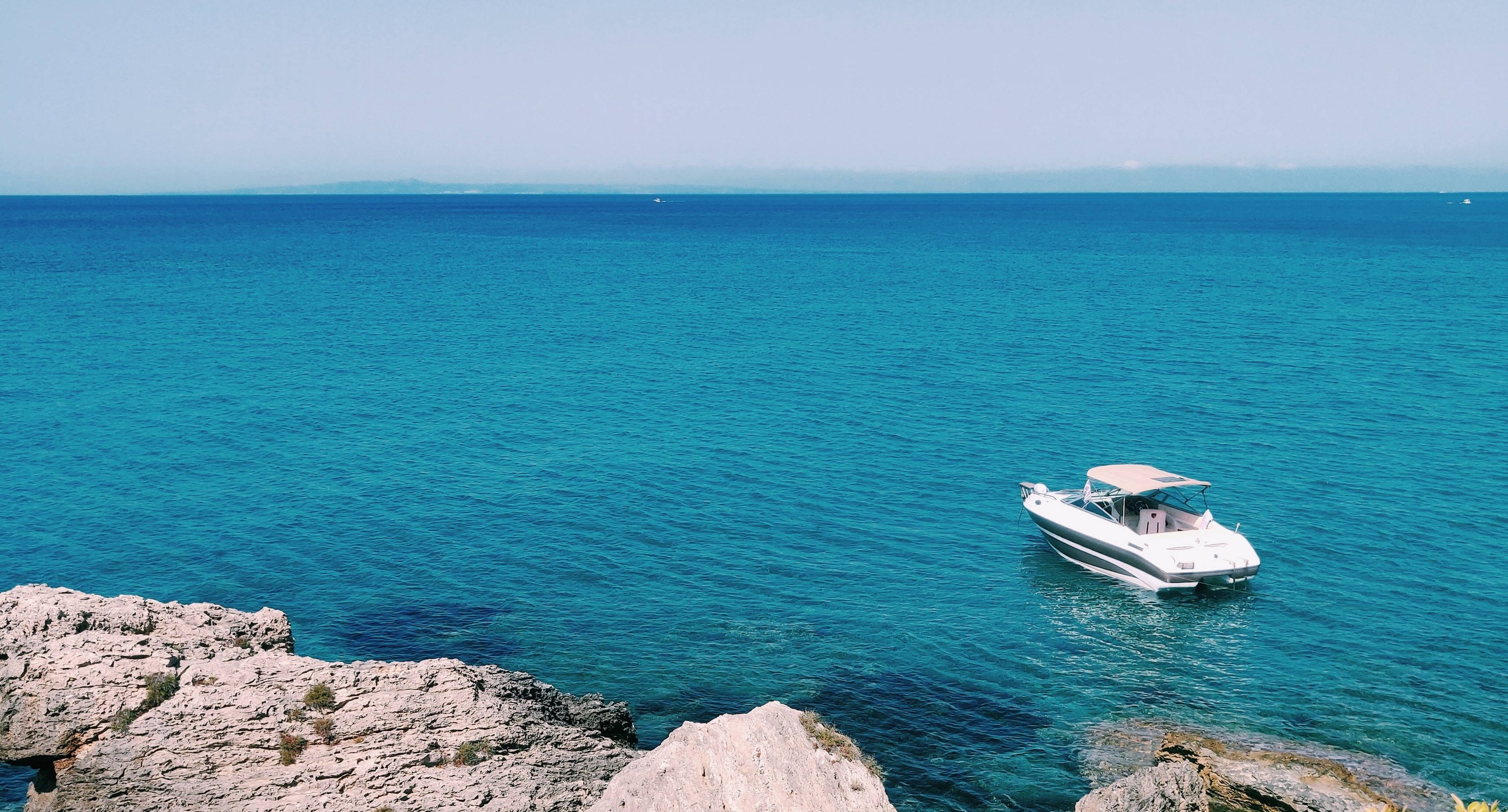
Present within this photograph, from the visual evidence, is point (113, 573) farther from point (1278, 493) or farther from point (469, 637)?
point (1278, 493)

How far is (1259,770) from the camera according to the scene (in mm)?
23906

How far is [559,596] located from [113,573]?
53.8ft

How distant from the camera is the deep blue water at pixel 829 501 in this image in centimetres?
2906

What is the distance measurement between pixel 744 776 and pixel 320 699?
898cm

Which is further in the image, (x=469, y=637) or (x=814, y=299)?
(x=814, y=299)

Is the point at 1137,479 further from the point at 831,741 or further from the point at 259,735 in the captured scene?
the point at 259,735

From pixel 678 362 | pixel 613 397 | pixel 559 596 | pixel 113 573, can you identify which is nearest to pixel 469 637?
pixel 559 596

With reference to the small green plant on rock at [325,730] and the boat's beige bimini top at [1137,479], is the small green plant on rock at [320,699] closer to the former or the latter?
the small green plant on rock at [325,730]

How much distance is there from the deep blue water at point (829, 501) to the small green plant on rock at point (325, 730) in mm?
8687

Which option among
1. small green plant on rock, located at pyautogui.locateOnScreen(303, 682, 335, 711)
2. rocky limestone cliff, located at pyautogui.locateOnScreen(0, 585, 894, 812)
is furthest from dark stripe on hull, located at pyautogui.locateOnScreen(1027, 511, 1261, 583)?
small green plant on rock, located at pyautogui.locateOnScreen(303, 682, 335, 711)

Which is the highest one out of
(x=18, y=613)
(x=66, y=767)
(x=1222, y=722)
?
(x=18, y=613)

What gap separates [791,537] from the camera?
4059 cm

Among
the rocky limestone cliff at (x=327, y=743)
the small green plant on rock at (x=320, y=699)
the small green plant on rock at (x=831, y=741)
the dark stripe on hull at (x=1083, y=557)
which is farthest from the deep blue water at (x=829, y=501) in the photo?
the small green plant on rock at (x=320, y=699)

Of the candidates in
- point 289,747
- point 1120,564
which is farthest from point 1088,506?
point 289,747
